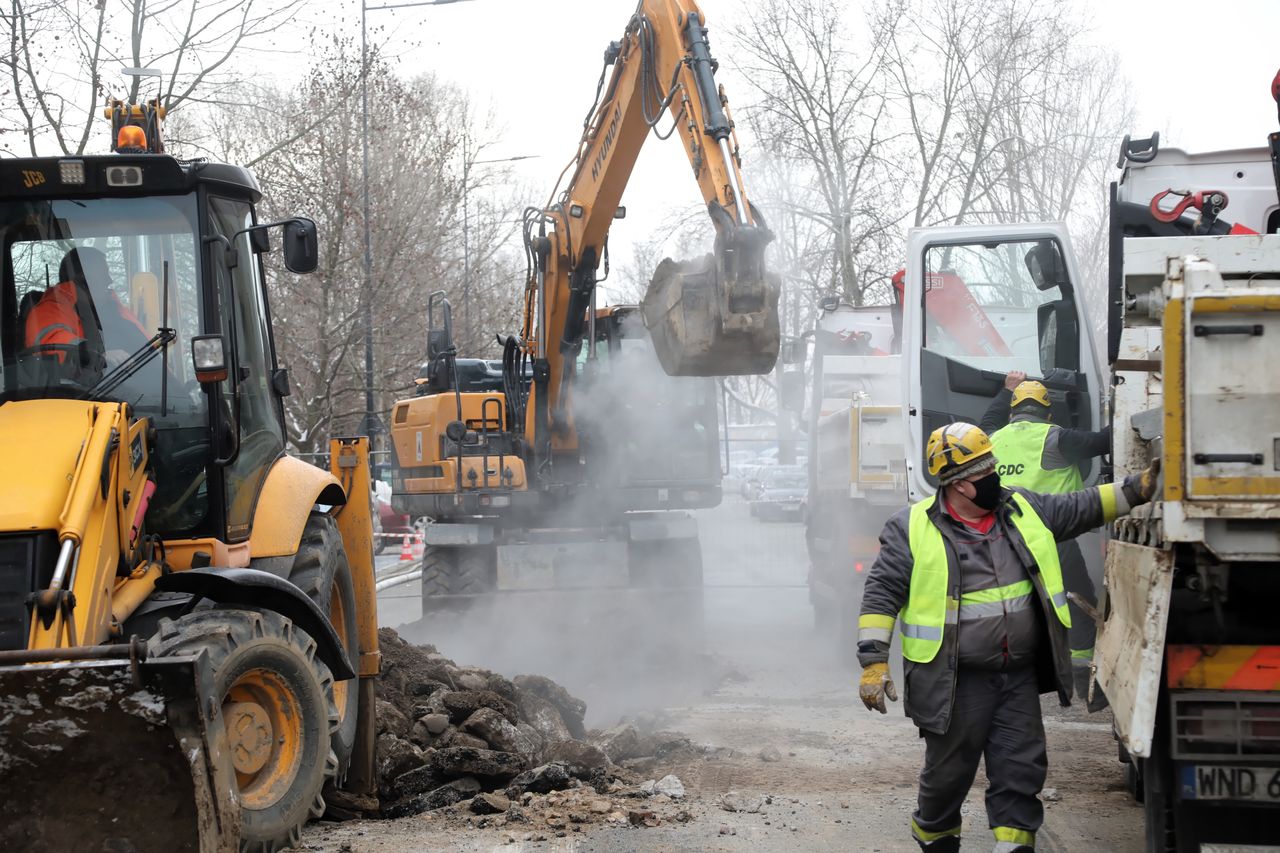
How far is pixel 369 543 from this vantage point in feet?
24.1

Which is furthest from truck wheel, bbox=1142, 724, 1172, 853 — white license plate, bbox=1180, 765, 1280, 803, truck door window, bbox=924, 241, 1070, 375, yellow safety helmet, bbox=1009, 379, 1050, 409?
truck door window, bbox=924, 241, 1070, 375

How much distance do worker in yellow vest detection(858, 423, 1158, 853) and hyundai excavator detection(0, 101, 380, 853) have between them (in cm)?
227

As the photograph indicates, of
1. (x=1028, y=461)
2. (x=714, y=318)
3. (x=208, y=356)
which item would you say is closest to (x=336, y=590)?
(x=208, y=356)

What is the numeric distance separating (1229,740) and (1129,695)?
0.32 m

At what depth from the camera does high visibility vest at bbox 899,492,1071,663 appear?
496 cm

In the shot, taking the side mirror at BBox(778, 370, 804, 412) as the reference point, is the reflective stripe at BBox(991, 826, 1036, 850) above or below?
below

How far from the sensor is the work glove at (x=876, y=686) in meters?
5.01

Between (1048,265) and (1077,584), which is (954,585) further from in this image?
(1048,265)

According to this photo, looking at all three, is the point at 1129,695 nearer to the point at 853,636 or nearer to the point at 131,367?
the point at 131,367

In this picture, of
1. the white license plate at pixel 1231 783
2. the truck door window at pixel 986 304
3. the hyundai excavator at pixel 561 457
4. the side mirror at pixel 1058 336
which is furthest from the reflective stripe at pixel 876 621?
the hyundai excavator at pixel 561 457

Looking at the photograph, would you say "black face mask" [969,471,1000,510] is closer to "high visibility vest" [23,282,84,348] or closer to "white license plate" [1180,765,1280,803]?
"white license plate" [1180,765,1280,803]

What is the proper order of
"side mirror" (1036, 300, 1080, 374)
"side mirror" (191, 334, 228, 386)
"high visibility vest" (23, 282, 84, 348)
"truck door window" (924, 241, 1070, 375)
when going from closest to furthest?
"side mirror" (191, 334, 228, 386) → "high visibility vest" (23, 282, 84, 348) → "side mirror" (1036, 300, 1080, 374) → "truck door window" (924, 241, 1070, 375)

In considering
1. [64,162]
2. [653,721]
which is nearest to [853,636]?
[653,721]

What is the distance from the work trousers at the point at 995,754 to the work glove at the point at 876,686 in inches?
7.9
